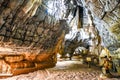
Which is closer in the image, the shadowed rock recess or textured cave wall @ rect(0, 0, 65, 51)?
textured cave wall @ rect(0, 0, 65, 51)

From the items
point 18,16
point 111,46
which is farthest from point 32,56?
point 111,46

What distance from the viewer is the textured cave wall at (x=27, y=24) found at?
28.6 feet

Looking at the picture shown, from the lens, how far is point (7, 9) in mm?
8484

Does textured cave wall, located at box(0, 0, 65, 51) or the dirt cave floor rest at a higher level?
textured cave wall, located at box(0, 0, 65, 51)

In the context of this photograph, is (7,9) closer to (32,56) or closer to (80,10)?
(32,56)

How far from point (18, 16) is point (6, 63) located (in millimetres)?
2957

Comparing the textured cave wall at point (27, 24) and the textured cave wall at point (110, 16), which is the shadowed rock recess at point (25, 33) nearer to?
the textured cave wall at point (27, 24)

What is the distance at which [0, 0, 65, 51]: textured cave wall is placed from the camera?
28.6 feet

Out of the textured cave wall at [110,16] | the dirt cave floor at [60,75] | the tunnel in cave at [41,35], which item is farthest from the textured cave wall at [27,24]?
the textured cave wall at [110,16]

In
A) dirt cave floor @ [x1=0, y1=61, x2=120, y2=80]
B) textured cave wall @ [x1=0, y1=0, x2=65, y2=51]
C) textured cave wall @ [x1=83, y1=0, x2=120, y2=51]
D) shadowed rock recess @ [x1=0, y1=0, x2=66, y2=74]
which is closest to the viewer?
textured cave wall @ [x1=83, y1=0, x2=120, y2=51]

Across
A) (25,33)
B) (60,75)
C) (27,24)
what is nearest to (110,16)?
(60,75)

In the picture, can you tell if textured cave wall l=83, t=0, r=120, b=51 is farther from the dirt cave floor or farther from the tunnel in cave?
→ the dirt cave floor

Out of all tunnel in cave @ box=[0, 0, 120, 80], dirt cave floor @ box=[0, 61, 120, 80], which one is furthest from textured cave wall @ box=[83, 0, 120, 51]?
dirt cave floor @ box=[0, 61, 120, 80]

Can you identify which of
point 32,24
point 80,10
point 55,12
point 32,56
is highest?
point 80,10
